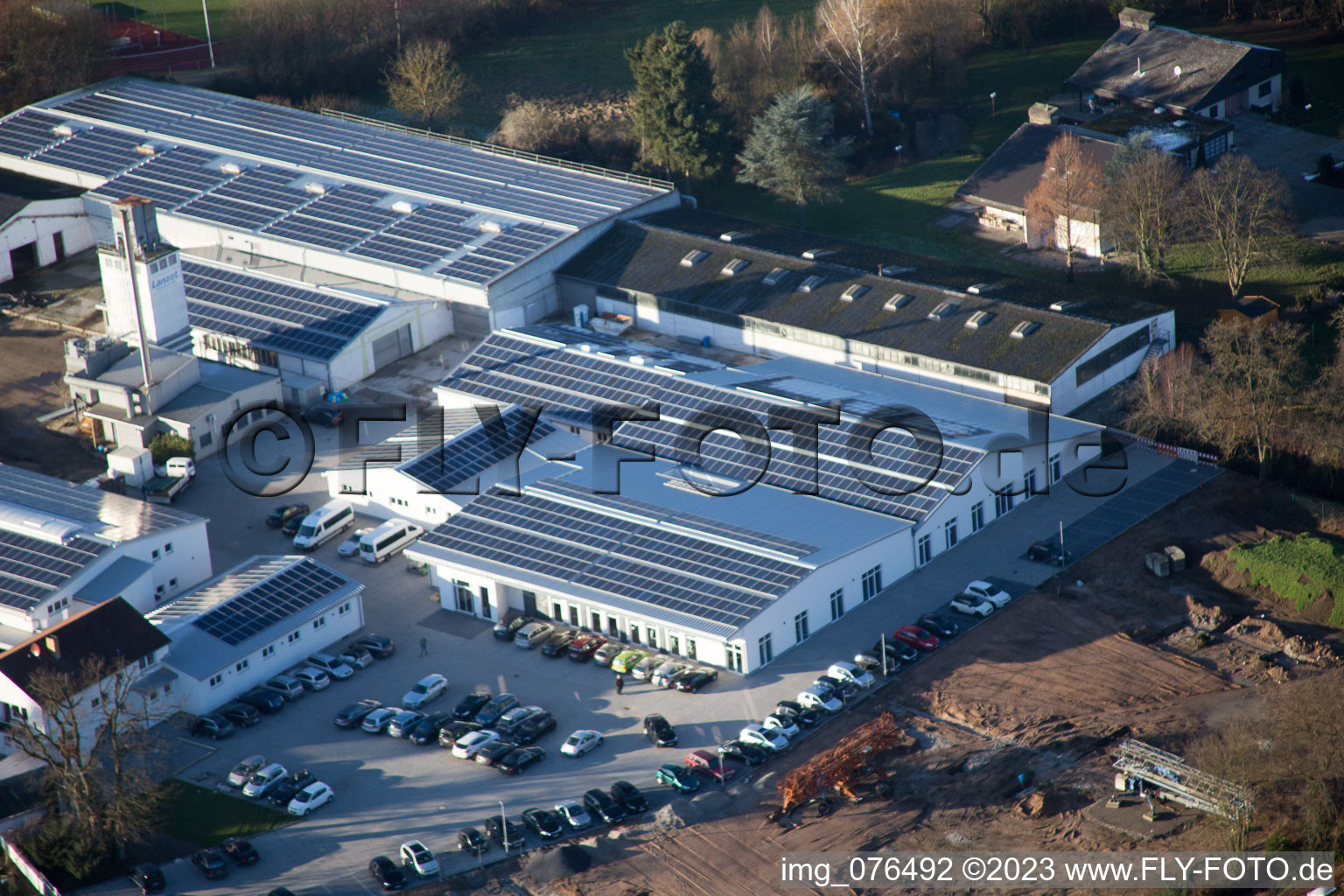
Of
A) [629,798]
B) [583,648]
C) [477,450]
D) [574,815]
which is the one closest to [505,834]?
[574,815]

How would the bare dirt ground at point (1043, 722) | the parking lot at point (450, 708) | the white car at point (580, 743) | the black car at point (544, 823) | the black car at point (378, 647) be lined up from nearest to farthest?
the bare dirt ground at point (1043, 722)
the black car at point (544, 823)
the parking lot at point (450, 708)
the white car at point (580, 743)
the black car at point (378, 647)

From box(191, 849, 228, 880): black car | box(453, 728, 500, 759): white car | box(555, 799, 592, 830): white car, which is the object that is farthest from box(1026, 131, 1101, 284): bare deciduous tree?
box(191, 849, 228, 880): black car

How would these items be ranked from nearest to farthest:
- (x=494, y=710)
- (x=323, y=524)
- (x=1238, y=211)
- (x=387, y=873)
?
1. (x=387, y=873)
2. (x=494, y=710)
3. (x=323, y=524)
4. (x=1238, y=211)

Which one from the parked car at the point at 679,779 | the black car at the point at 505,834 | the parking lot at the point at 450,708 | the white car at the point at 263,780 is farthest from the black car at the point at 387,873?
the parked car at the point at 679,779

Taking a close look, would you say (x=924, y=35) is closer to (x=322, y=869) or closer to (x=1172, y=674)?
(x=1172, y=674)

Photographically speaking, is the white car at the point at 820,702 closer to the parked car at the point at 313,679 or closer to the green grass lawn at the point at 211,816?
the parked car at the point at 313,679

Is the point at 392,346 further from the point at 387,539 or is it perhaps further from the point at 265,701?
the point at 265,701
